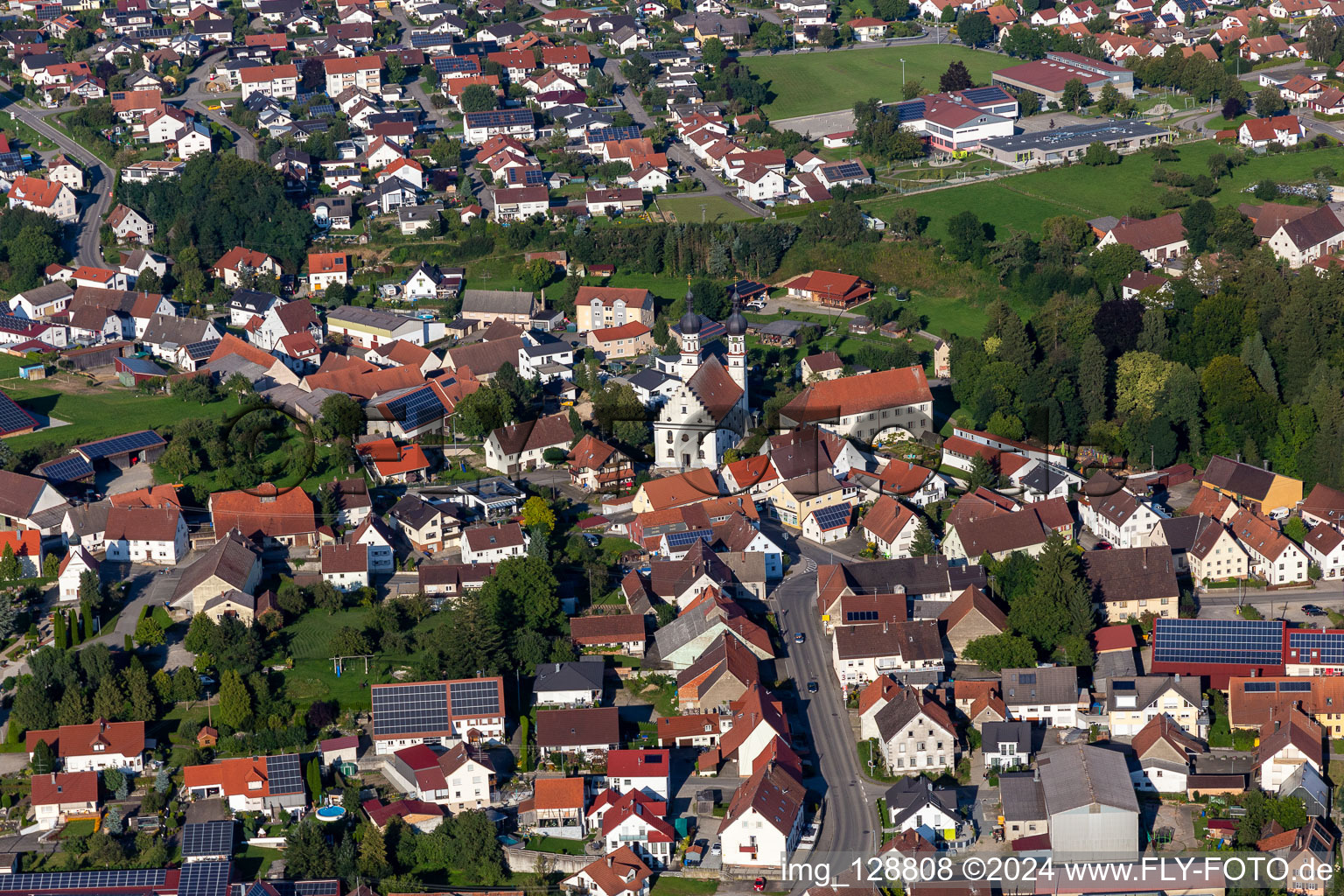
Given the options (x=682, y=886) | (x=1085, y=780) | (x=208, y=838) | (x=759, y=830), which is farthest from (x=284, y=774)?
(x=1085, y=780)

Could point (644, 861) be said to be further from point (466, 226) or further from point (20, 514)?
point (466, 226)

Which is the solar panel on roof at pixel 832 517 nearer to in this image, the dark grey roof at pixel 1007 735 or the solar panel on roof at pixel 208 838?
the dark grey roof at pixel 1007 735

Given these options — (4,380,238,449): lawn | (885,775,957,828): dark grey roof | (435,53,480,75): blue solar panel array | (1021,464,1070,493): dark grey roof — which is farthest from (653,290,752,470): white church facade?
(435,53,480,75): blue solar panel array

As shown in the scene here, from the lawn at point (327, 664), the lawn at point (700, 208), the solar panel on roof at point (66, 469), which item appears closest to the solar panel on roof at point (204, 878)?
the lawn at point (327, 664)

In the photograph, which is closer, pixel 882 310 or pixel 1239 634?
pixel 1239 634

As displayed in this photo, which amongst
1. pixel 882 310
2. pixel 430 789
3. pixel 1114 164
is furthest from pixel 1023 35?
pixel 430 789

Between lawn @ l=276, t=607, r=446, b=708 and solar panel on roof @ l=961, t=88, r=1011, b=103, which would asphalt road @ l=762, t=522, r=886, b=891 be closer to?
lawn @ l=276, t=607, r=446, b=708
